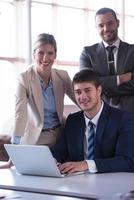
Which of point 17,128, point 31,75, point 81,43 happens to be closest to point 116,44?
point 31,75

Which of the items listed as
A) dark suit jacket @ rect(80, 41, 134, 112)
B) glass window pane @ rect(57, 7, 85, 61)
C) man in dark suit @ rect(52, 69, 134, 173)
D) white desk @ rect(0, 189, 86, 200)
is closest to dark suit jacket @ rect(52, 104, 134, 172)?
man in dark suit @ rect(52, 69, 134, 173)

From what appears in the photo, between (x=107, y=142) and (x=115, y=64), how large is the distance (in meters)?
0.82

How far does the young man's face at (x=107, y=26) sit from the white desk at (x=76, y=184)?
3.95ft

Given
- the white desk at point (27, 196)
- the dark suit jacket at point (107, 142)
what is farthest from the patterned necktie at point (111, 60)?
the white desk at point (27, 196)

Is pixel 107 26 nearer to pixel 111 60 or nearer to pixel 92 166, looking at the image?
pixel 111 60

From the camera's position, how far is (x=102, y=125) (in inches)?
108

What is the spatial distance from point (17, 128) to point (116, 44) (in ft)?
3.23

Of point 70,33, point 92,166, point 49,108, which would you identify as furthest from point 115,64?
point 70,33

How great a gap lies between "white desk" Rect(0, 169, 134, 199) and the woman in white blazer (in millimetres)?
554

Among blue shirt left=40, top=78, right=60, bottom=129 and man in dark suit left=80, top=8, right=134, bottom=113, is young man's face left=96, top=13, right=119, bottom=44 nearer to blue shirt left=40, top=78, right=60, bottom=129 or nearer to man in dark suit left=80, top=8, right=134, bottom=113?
man in dark suit left=80, top=8, right=134, bottom=113

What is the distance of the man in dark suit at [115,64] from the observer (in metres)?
3.29

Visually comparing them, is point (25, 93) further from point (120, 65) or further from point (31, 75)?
point (120, 65)

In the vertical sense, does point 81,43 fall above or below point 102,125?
above

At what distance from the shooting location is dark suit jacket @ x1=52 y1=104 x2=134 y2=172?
8.55 ft
